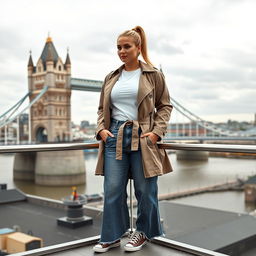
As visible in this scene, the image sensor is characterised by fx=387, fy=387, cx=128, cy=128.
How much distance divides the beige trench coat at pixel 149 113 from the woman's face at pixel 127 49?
72 mm

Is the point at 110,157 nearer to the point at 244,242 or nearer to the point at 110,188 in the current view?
the point at 110,188

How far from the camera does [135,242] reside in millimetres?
1745

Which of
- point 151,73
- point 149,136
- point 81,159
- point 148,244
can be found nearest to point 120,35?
point 151,73

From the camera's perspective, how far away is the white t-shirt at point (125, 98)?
5.52 ft

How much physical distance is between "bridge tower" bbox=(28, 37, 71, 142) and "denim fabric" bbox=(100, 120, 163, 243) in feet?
83.3

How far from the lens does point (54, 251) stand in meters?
1.76

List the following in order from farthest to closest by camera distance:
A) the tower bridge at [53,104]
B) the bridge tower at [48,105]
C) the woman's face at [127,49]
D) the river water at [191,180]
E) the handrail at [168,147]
→ the tower bridge at [53,104], the bridge tower at [48,105], the river water at [191,180], the woman's face at [127,49], the handrail at [168,147]

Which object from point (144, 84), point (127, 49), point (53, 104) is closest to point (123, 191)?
point (144, 84)

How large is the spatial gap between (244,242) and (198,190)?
1465 centimetres

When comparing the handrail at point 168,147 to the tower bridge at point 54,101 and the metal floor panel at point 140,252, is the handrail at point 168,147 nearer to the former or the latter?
the metal floor panel at point 140,252

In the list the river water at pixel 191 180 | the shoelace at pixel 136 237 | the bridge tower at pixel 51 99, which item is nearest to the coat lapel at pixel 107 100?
the shoelace at pixel 136 237

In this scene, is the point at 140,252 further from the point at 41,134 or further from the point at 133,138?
the point at 41,134

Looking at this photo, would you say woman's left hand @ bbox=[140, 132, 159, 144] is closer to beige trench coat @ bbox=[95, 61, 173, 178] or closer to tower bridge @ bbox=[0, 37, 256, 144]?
beige trench coat @ bbox=[95, 61, 173, 178]

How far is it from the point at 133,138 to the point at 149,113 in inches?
5.3
